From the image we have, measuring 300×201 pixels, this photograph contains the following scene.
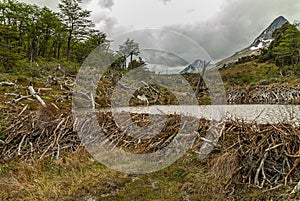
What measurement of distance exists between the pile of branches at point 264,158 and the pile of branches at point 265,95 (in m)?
13.5

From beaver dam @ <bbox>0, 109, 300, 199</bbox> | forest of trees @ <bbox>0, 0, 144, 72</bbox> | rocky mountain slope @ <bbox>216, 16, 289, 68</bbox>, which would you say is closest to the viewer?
beaver dam @ <bbox>0, 109, 300, 199</bbox>

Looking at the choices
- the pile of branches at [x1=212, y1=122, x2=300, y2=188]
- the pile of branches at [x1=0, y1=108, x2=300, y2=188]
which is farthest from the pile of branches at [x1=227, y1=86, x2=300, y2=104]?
the pile of branches at [x1=212, y1=122, x2=300, y2=188]

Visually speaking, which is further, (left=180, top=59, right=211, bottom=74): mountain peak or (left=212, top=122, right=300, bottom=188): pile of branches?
(left=180, top=59, right=211, bottom=74): mountain peak

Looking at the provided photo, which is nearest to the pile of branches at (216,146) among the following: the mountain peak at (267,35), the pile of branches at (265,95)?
the pile of branches at (265,95)

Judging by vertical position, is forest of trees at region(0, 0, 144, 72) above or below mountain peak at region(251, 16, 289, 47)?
below

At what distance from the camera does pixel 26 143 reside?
671 centimetres

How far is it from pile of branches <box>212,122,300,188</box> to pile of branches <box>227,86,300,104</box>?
1352 cm

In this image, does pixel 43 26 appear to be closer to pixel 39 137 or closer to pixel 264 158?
pixel 39 137

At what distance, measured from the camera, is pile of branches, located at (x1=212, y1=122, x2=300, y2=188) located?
416cm

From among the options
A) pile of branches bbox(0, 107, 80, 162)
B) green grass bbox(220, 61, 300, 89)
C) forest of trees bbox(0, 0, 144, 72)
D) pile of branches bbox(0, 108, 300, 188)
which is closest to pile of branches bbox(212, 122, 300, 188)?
pile of branches bbox(0, 108, 300, 188)

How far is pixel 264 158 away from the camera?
14.2 feet

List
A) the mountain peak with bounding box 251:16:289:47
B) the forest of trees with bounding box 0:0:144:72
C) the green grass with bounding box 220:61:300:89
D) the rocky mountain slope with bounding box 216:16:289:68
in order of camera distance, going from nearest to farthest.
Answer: the forest of trees with bounding box 0:0:144:72 → the green grass with bounding box 220:61:300:89 → the rocky mountain slope with bounding box 216:16:289:68 → the mountain peak with bounding box 251:16:289:47

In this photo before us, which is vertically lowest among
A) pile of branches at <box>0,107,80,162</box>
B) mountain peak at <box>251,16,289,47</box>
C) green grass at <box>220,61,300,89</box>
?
pile of branches at <box>0,107,80,162</box>

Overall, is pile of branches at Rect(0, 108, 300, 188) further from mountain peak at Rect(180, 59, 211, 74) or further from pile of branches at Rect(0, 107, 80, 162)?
mountain peak at Rect(180, 59, 211, 74)
